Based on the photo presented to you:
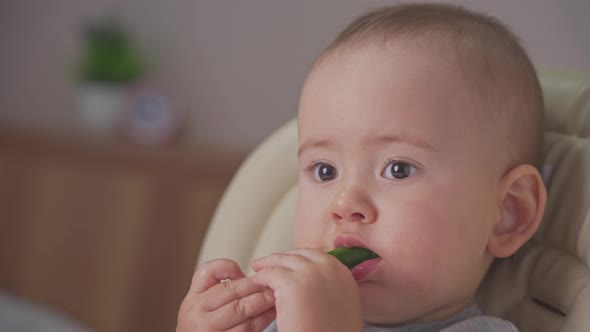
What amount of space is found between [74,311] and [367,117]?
6.14 ft

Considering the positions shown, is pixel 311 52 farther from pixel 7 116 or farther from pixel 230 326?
pixel 230 326

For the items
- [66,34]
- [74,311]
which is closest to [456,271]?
[74,311]

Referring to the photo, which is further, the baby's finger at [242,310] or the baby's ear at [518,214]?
the baby's ear at [518,214]

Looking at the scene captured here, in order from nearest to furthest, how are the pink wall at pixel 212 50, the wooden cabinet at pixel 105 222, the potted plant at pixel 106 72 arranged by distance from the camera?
1. the pink wall at pixel 212 50
2. the wooden cabinet at pixel 105 222
3. the potted plant at pixel 106 72

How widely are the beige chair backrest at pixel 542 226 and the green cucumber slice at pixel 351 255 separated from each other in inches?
10.1

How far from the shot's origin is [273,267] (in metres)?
0.80

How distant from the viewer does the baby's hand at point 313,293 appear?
2.46ft

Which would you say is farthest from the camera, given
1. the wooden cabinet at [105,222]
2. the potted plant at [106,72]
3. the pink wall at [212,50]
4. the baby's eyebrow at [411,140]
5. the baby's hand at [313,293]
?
the potted plant at [106,72]

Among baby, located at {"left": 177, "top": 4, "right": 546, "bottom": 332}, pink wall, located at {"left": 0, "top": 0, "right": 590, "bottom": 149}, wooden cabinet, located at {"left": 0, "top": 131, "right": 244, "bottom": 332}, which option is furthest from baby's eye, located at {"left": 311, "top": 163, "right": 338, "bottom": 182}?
wooden cabinet, located at {"left": 0, "top": 131, "right": 244, "bottom": 332}

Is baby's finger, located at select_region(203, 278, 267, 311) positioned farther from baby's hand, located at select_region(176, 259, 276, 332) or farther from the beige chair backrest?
the beige chair backrest

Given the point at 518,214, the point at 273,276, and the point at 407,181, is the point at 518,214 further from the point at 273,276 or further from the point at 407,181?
the point at 273,276

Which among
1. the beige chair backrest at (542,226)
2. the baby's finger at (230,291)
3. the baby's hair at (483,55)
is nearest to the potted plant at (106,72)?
the beige chair backrest at (542,226)

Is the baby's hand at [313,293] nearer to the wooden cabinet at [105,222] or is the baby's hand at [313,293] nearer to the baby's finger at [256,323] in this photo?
the baby's finger at [256,323]

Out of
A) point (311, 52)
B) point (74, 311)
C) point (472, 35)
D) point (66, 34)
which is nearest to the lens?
point (472, 35)
